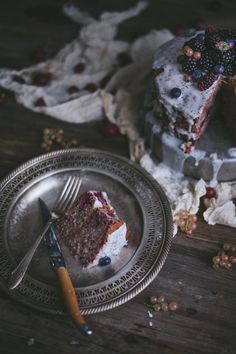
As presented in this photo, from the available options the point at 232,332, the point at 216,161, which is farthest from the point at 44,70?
the point at 232,332

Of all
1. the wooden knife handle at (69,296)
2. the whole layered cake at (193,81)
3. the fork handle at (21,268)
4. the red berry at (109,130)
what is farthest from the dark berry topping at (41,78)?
the wooden knife handle at (69,296)

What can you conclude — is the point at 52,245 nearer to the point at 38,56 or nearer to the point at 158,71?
the point at 158,71

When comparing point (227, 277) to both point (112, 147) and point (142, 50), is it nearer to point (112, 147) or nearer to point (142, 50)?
point (112, 147)

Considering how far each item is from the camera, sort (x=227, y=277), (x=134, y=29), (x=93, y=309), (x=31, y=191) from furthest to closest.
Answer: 1. (x=134, y=29)
2. (x=31, y=191)
3. (x=227, y=277)
4. (x=93, y=309)

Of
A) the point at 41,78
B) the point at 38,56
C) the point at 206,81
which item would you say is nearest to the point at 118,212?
the point at 206,81

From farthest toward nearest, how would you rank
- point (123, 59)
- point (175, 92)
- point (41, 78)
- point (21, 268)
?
1. point (123, 59)
2. point (41, 78)
3. point (175, 92)
4. point (21, 268)

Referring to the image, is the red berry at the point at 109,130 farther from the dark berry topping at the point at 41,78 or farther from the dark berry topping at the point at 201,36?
the dark berry topping at the point at 201,36
